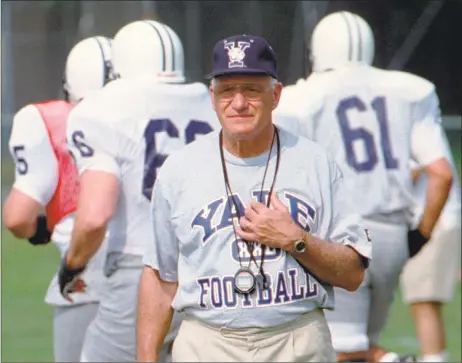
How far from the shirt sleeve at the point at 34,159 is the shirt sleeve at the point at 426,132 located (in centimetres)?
134

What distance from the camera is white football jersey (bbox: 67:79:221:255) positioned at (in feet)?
19.6

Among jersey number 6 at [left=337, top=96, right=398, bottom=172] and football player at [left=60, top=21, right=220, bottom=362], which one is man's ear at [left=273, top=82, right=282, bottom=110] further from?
jersey number 6 at [left=337, top=96, right=398, bottom=172]

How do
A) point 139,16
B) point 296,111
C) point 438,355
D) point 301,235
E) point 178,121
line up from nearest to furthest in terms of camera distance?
point 301,235
point 178,121
point 296,111
point 438,355
point 139,16

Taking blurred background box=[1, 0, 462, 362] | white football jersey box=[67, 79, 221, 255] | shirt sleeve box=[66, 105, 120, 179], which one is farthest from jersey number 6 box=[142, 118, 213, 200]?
blurred background box=[1, 0, 462, 362]

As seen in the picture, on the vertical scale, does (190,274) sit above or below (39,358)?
above

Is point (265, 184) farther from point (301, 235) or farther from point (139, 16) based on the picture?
point (139, 16)

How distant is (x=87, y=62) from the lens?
6.80 m

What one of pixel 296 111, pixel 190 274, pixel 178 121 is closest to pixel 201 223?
pixel 190 274

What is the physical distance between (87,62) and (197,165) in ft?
7.70

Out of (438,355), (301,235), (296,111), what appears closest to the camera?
(301,235)

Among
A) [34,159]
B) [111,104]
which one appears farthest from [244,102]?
[34,159]

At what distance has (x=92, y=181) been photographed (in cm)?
593

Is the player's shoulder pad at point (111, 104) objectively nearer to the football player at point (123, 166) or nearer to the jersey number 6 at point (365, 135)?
the football player at point (123, 166)

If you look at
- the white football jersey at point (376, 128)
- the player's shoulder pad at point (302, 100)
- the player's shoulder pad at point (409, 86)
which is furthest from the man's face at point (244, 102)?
the player's shoulder pad at point (409, 86)
